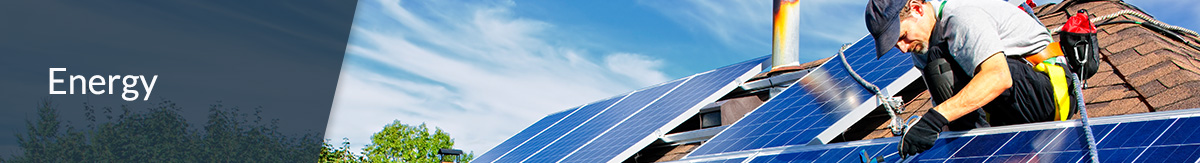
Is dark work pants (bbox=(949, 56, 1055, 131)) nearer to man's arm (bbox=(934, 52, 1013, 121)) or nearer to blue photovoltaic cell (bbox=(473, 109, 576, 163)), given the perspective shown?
man's arm (bbox=(934, 52, 1013, 121))

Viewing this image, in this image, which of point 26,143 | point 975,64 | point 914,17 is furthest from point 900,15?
point 26,143

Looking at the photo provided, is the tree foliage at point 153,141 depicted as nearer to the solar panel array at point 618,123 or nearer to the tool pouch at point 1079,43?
the solar panel array at point 618,123

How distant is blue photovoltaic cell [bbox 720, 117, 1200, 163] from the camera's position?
3.95 metres

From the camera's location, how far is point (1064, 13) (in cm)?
837

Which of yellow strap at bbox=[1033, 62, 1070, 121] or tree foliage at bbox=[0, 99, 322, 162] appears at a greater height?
tree foliage at bbox=[0, 99, 322, 162]

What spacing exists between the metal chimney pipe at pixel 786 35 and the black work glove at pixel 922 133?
6.96 metres

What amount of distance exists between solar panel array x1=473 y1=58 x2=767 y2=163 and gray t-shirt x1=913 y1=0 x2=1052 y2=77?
4097 mm

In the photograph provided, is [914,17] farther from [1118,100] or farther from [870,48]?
[870,48]

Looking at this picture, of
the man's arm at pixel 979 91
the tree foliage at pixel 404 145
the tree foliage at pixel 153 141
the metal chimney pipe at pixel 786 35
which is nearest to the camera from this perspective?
the man's arm at pixel 979 91

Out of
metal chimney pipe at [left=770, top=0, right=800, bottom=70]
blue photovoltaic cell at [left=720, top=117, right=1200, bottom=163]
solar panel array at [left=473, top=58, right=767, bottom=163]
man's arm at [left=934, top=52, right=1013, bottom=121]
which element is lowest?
blue photovoltaic cell at [left=720, top=117, right=1200, bottom=163]

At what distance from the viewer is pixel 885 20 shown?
454 cm

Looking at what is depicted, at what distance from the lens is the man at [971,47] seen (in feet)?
14.3

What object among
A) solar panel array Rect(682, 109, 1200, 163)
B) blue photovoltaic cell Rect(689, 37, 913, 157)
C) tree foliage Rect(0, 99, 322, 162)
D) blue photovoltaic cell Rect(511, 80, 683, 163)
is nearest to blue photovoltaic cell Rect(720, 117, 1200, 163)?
solar panel array Rect(682, 109, 1200, 163)

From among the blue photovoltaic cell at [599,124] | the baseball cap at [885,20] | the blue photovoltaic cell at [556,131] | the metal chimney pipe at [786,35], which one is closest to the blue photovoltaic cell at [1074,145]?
the baseball cap at [885,20]
